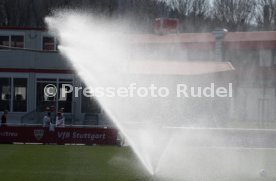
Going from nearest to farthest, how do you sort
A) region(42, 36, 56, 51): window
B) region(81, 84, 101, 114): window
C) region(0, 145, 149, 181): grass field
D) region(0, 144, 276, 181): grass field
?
region(0, 144, 276, 181): grass field → region(0, 145, 149, 181): grass field → region(81, 84, 101, 114): window → region(42, 36, 56, 51): window

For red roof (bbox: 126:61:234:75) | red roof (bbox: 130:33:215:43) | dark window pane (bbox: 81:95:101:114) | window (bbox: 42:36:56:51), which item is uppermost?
red roof (bbox: 130:33:215:43)

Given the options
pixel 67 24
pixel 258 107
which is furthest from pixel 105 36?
pixel 258 107

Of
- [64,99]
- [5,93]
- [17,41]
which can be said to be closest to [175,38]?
[64,99]

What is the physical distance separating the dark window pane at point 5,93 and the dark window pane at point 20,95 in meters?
0.39

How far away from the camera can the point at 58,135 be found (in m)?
32.7

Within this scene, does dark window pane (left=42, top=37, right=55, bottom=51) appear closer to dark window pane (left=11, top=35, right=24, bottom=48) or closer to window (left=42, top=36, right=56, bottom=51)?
window (left=42, top=36, right=56, bottom=51)

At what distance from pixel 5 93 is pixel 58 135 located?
14.8 metres

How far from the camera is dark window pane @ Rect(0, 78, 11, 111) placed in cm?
4631

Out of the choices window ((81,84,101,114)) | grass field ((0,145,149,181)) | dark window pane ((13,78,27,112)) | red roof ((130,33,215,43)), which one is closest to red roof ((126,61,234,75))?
red roof ((130,33,215,43))

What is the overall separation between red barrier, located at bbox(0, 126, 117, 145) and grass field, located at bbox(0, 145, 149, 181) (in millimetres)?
1410

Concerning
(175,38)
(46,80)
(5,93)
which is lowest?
(5,93)

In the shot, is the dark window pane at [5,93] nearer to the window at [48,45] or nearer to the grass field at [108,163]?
the window at [48,45]

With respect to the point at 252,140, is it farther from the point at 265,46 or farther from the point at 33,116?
the point at 265,46

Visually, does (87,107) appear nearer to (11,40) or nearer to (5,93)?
(5,93)
